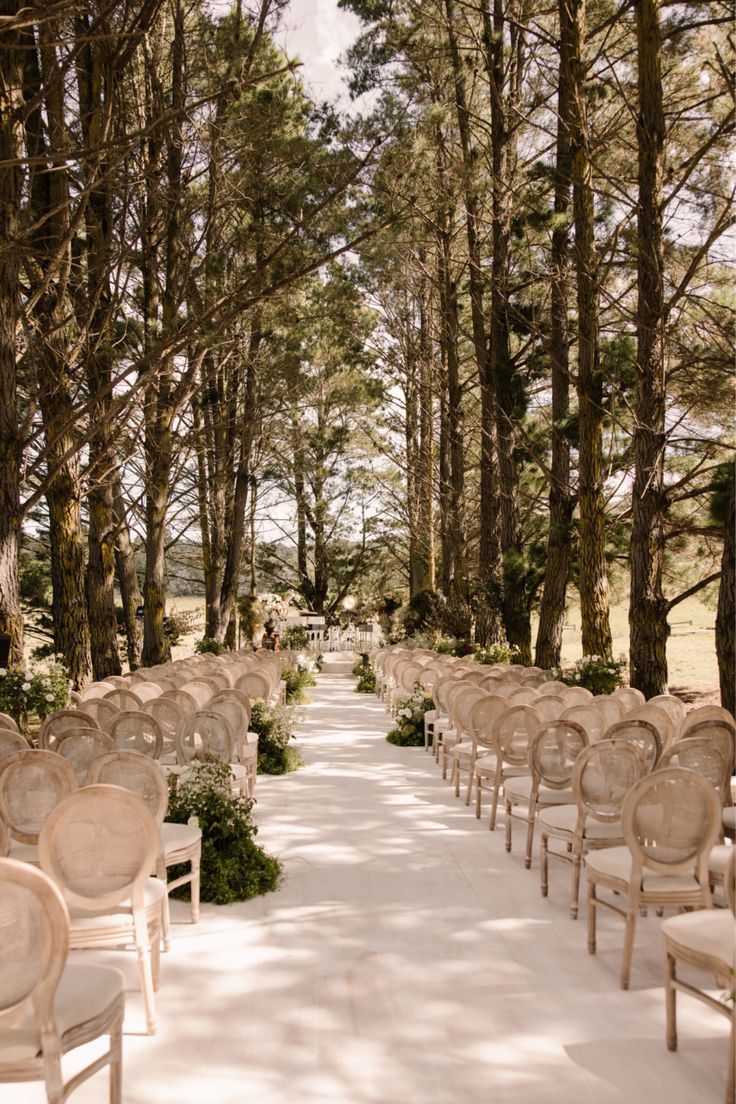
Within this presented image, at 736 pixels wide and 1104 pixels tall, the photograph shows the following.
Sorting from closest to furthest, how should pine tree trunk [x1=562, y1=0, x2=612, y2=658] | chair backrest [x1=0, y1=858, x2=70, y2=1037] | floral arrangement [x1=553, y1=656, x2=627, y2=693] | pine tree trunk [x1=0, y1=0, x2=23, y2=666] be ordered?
chair backrest [x1=0, y1=858, x2=70, y2=1037] < pine tree trunk [x1=0, y1=0, x2=23, y2=666] < floral arrangement [x1=553, y1=656, x2=627, y2=693] < pine tree trunk [x1=562, y1=0, x2=612, y2=658]

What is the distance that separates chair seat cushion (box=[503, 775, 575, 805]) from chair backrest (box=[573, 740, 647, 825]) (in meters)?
1.02

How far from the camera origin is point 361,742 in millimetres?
12656

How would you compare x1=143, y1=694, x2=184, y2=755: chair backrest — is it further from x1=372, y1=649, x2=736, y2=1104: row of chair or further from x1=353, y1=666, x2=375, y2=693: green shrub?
x1=353, y1=666, x2=375, y2=693: green shrub

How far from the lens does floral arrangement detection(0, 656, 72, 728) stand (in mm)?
8961

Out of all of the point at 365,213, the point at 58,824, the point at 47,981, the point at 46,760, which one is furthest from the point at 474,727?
the point at 365,213

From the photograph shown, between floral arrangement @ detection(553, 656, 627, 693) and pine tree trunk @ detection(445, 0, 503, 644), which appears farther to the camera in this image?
pine tree trunk @ detection(445, 0, 503, 644)

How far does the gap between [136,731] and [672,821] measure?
4068mm

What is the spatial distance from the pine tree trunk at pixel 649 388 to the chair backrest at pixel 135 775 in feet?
23.6

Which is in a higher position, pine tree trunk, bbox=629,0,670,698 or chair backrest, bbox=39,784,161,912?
pine tree trunk, bbox=629,0,670,698

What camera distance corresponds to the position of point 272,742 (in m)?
10.2

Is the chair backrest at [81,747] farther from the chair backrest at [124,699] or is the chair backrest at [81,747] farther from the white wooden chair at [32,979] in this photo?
the white wooden chair at [32,979]

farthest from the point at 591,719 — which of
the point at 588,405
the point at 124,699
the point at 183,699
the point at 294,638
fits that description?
the point at 294,638

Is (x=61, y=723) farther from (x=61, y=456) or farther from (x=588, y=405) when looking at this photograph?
(x=588, y=405)

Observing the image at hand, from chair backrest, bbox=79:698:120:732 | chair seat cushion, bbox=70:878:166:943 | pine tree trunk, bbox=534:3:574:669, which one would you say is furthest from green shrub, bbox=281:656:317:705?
chair seat cushion, bbox=70:878:166:943
